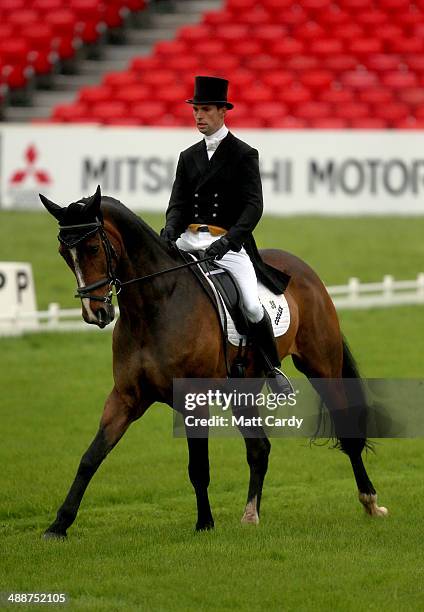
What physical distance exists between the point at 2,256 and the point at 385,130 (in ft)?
23.9

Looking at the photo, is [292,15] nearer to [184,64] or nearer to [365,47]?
[365,47]

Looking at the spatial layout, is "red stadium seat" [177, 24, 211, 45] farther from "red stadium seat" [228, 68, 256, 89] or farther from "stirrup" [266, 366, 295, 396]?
"stirrup" [266, 366, 295, 396]

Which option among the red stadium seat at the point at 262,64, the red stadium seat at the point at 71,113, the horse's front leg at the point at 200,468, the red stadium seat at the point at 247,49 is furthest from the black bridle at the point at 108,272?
the red stadium seat at the point at 247,49

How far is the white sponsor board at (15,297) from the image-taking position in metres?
18.3

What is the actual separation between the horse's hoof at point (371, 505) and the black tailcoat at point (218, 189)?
82.2 inches

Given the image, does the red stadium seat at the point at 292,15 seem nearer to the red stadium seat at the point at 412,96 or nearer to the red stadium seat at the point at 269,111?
the red stadium seat at the point at 269,111

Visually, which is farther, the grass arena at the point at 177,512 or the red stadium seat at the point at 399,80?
the red stadium seat at the point at 399,80

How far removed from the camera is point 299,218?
965 inches

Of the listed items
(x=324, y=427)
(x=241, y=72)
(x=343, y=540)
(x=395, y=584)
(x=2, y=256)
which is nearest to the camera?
(x=395, y=584)

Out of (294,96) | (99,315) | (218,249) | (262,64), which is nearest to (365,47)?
(262,64)

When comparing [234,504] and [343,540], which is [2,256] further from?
[343,540]

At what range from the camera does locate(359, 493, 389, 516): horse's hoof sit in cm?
951

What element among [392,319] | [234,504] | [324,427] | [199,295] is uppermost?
[199,295]

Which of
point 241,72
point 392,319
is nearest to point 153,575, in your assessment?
point 392,319
